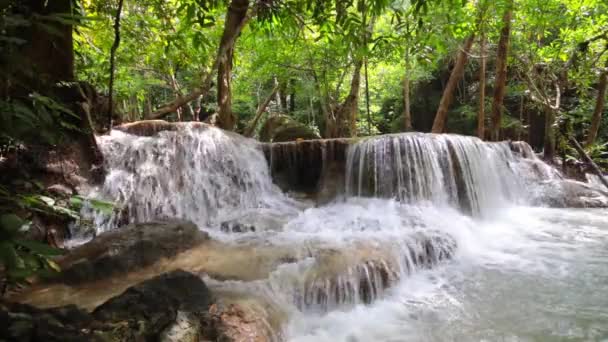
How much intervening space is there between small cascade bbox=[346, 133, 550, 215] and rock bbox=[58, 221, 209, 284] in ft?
13.8

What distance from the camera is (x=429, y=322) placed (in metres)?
3.34

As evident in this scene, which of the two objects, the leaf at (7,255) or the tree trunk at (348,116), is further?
the tree trunk at (348,116)

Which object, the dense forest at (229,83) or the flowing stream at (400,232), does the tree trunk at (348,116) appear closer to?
the dense forest at (229,83)

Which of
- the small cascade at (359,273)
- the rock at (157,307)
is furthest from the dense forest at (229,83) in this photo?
the rock at (157,307)

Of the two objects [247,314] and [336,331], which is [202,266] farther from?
[336,331]

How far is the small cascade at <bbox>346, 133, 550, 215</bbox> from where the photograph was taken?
→ 290 inches

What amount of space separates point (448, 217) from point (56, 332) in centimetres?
666

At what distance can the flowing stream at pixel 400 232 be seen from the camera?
11.0 feet

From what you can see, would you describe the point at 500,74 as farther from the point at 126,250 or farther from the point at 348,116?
the point at 126,250

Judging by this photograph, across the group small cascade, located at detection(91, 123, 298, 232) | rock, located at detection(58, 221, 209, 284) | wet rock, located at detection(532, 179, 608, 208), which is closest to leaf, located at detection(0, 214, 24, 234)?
rock, located at detection(58, 221, 209, 284)

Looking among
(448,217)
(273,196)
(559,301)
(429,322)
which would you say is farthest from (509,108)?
(429,322)

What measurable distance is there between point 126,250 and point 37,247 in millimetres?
3201

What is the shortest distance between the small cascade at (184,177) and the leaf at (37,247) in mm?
4879

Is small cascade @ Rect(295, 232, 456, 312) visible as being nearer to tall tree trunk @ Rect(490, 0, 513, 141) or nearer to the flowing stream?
the flowing stream
